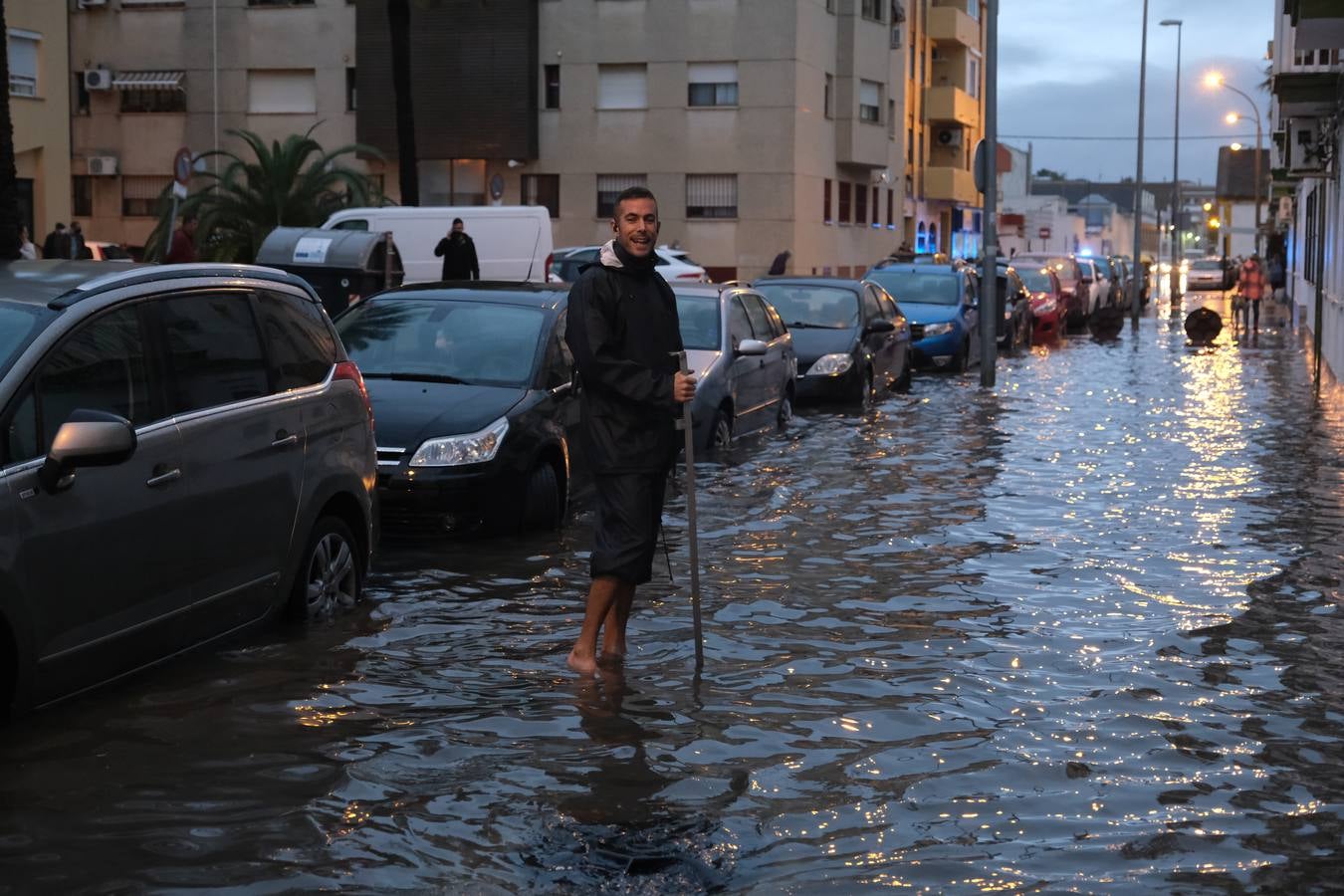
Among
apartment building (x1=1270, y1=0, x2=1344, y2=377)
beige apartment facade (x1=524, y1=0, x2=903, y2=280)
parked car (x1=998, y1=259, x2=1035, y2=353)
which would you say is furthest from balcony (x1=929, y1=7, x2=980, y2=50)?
apartment building (x1=1270, y1=0, x2=1344, y2=377)

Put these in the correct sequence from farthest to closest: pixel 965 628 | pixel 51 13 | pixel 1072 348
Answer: pixel 51 13
pixel 1072 348
pixel 965 628

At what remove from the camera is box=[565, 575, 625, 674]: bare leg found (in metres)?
7.19

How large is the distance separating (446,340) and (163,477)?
5131 mm

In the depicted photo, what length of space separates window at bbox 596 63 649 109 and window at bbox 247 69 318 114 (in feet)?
24.9

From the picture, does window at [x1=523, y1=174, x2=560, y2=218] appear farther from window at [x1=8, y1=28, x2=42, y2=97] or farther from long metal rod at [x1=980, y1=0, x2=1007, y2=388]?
long metal rod at [x1=980, y1=0, x2=1007, y2=388]

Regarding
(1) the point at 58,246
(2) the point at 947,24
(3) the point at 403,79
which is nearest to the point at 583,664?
(3) the point at 403,79

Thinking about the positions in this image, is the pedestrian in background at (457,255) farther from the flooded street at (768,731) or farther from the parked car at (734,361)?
the flooded street at (768,731)

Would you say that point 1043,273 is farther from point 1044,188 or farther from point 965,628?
point 1044,188

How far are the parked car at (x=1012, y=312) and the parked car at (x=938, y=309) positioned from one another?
8.11 feet

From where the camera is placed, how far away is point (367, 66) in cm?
4809

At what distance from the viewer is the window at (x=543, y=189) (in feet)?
159

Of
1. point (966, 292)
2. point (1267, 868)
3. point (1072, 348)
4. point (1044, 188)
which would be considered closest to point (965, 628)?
point (1267, 868)

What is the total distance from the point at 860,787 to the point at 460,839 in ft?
4.32

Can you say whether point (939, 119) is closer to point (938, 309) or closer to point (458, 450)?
point (938, 309)
